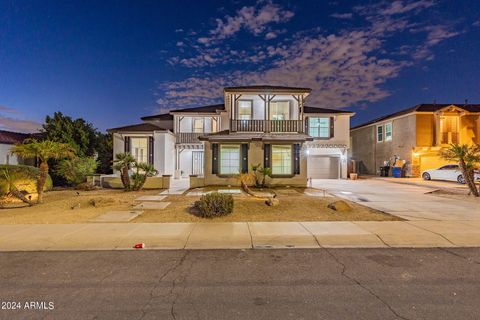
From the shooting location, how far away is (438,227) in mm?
7332

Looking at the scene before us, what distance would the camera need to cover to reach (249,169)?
16734 mm

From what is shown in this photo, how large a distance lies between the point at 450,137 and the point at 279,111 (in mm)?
17691

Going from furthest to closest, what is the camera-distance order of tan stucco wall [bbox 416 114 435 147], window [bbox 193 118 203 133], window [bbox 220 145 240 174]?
window [bbox 193 118 203 133] → tan stucco wall [bbox 416 114 435 147] → window [bbox 220 145 240 174]

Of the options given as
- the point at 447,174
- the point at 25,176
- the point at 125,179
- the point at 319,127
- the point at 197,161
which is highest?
the point at 319,127

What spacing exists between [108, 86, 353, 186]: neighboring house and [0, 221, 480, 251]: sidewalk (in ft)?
30.5

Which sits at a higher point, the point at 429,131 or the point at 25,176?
the point at 429,131

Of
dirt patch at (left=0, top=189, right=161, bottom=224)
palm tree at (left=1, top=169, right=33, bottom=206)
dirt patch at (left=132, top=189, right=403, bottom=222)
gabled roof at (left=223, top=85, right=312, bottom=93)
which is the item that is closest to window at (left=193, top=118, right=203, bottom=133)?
gabled roof at (left=223, top=85, right=312, bottom=93)

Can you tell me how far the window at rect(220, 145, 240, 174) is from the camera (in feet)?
55.8

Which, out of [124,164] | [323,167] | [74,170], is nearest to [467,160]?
[323,167]

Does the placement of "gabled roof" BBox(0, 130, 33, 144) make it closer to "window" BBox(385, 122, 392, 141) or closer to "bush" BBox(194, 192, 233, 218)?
"bush" BBox(194, 192, 233, 218)

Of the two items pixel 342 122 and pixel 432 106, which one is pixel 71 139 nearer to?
pixel 342 122

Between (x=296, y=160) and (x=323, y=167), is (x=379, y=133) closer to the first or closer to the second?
(x=323, y=167)

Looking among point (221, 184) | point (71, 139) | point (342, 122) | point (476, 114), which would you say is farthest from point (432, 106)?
point (71, 139)

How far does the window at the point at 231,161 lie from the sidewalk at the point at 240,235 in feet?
30.5
